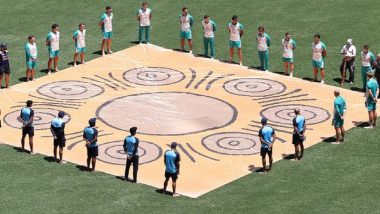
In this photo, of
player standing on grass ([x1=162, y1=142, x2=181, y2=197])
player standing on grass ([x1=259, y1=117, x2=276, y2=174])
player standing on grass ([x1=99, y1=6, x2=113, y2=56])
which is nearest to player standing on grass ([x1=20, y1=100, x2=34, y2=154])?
player standing on grass ([x1=162, y1=142, x2=181, y2=197])

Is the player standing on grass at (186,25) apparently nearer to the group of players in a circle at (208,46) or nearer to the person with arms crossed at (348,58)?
the group of players in a circle at (208,46)

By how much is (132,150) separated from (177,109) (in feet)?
29.9

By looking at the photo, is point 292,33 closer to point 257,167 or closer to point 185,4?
point 185,4

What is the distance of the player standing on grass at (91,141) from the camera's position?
→ 41062 millimetres

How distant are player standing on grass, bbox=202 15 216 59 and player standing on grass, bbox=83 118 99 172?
14599 millimetres

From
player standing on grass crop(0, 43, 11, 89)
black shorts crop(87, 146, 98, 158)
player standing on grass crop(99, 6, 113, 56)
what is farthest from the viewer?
player standing on grass crop(99, 6, 113, 56)

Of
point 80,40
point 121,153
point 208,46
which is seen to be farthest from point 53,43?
point 121,153

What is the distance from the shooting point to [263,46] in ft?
174

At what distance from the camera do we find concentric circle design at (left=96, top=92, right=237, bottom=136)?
4684cm

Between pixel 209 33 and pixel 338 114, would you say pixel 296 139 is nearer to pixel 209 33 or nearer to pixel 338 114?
pixel 338 114

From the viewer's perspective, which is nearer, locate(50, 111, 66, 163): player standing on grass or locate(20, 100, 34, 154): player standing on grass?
locate(50, 111, 66, 163): player standing on grass

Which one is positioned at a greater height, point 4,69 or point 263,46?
point 263,46

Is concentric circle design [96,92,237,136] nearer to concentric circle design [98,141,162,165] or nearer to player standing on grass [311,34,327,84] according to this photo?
concentric circle design [98,141,162,165]

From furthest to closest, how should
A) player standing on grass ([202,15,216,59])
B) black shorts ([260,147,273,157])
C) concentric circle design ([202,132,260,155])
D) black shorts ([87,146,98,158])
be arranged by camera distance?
player standing on grass ([202,15,216,59]), concentric circle design ([202,132,260,155]), black shorts ([87,146,98,158]), black shorts ([260,147,273,157])
